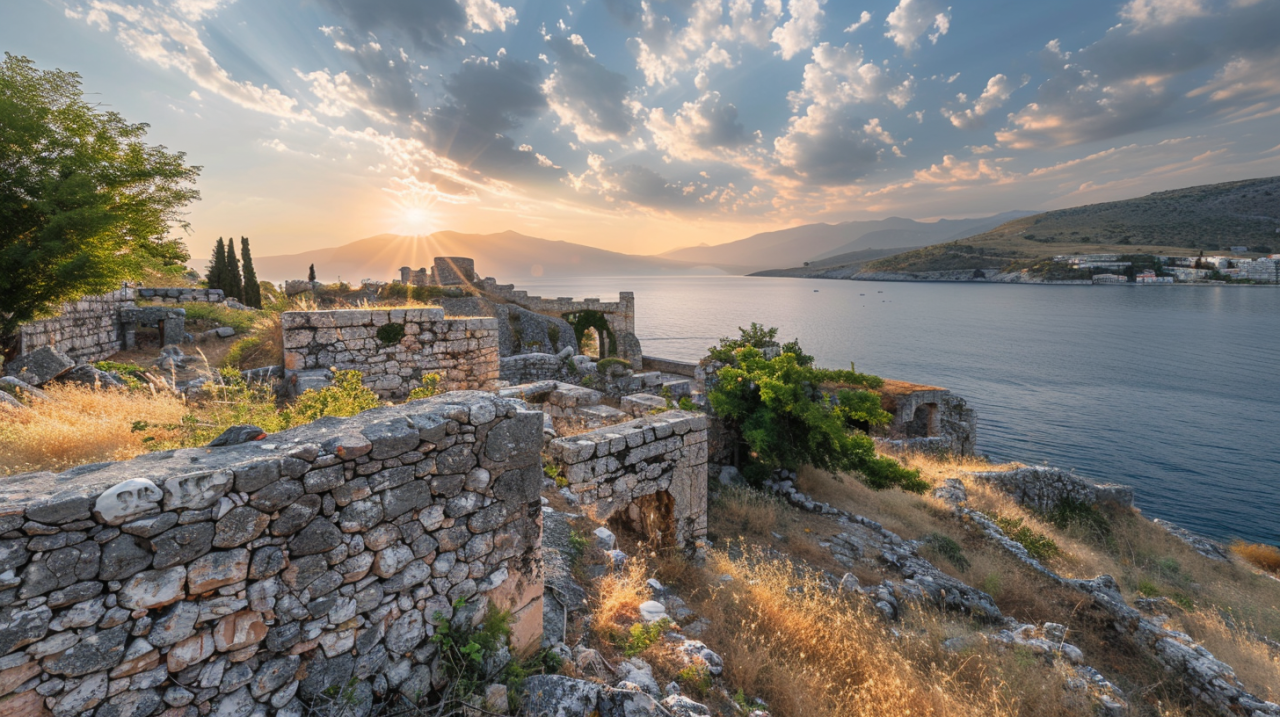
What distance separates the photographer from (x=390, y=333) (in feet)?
28.6

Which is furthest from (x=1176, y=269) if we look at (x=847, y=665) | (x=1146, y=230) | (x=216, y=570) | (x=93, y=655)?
(x=93, y=655)

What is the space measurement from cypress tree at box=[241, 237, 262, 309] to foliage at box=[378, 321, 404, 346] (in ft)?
94.5

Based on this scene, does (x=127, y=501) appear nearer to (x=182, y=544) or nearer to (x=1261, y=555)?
(x=182, y=544)

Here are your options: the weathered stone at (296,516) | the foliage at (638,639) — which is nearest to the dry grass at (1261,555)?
the foliage at (638,639)

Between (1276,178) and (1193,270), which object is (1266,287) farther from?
(1276,178)

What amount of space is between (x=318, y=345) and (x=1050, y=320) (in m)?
96.3

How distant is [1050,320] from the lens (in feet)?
250

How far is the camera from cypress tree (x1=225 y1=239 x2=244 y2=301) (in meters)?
30.4

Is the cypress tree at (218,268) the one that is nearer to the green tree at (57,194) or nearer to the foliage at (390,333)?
the green tree at (57,194)

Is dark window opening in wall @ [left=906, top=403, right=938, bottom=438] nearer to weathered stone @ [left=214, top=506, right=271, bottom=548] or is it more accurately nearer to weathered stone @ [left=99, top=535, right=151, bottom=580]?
weathered stone @ [left=214, top=506, right=271, bottom=548]

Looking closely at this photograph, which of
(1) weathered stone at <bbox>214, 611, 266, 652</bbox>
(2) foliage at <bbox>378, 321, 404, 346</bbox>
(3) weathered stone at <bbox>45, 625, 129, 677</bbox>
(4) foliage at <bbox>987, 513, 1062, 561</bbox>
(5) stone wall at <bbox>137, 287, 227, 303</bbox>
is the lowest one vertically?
(4) foliage at <bbox>987, 513, 1062, 561</bbox>

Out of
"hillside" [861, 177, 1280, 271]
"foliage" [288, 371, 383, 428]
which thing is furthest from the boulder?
"hillside" [861, 177, 1280, 271]

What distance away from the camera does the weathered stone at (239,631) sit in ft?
8.17

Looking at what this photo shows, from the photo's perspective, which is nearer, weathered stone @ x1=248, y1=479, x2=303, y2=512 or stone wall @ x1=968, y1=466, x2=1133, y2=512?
weathered stone @ x1=248, y1=479, x2=303, y2=512
